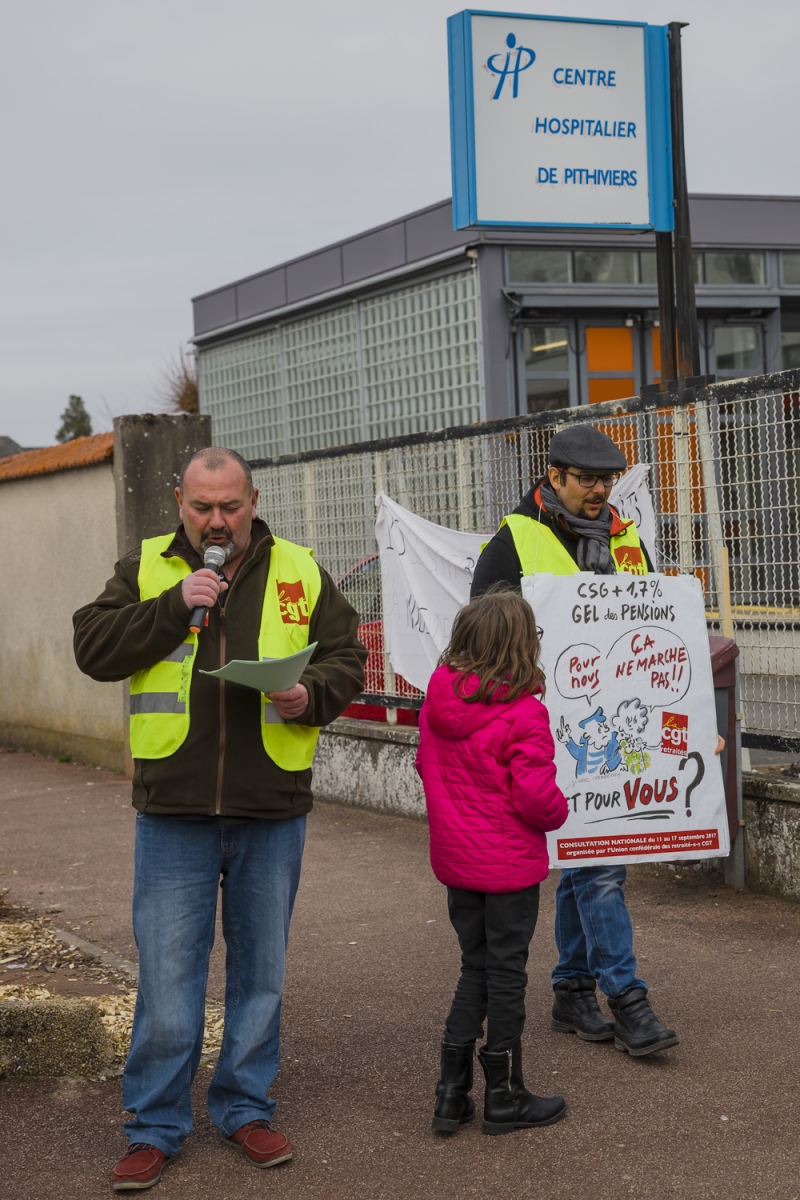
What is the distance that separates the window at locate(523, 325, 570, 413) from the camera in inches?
689

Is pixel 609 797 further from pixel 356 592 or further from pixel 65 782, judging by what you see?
pixel 65 782

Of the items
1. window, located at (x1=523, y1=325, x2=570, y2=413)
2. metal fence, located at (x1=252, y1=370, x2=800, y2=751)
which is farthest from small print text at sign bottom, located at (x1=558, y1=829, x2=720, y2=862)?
window, located at (x1=523, y1=325, x2=570, y2=413)

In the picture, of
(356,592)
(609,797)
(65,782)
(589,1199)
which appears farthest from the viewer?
(65,782)

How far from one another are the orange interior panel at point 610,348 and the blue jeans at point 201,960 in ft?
49.4

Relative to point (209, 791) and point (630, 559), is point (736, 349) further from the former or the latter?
point (209, 791)

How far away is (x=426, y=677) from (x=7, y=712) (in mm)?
6156

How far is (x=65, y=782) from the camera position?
11.1m

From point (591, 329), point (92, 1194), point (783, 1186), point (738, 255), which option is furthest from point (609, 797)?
point (738, 255)

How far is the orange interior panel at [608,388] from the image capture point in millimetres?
18344

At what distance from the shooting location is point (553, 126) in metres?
8.66

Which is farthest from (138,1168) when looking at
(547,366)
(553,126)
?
(547,366)

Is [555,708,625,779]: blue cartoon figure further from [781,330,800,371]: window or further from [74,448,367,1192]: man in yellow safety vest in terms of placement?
[781,330,800,371]: window

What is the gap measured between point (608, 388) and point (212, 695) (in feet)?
50.5

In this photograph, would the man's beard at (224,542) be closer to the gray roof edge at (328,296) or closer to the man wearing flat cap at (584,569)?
the man wearing flat cap at (584,569)
